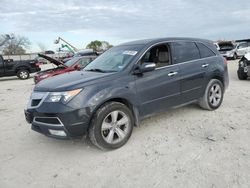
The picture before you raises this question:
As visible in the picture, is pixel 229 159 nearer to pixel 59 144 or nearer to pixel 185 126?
pixel 185 126

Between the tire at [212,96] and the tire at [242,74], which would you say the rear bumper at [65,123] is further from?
the tire at [242,74]

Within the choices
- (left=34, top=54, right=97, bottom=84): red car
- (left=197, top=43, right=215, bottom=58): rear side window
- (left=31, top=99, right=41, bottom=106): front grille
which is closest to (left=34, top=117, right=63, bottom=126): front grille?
(left=31, top=99, right=41, bottom=106): front grille

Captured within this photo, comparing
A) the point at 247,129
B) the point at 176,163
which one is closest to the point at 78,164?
the point at 176,163

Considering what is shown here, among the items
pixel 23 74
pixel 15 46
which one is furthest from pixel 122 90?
pixel 15 46

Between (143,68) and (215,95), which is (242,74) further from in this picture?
(143,68)

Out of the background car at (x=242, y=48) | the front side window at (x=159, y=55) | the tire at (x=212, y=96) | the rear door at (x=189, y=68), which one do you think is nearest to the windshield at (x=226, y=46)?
the background car at (x=242, y=48)

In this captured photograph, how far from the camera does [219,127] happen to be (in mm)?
4422

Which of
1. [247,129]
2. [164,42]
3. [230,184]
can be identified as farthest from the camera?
[164,42]

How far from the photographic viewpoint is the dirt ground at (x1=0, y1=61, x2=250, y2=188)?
2922 millimetres

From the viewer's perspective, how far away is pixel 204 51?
17.3 feet

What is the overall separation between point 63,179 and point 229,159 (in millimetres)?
2259

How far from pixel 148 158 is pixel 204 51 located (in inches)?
A: 119

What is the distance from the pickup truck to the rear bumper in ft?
43.5

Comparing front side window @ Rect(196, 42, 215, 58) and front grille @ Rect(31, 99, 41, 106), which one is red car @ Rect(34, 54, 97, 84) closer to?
front side window @ Rect(196, 42, 215, 58)
